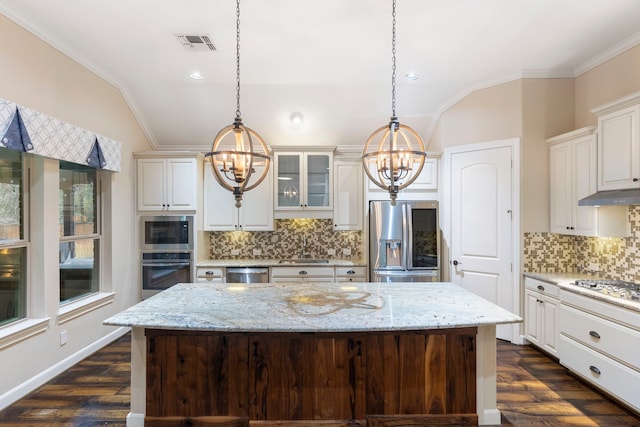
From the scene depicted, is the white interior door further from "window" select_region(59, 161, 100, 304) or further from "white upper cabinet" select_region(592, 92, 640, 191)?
"window" select_region(59, 161, 100, 304)

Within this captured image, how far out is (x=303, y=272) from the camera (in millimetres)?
4316

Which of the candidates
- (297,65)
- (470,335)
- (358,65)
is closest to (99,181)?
(297,65)

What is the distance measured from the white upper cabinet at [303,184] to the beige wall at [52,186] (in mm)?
1973

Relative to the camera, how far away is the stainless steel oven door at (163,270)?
436 centimetres

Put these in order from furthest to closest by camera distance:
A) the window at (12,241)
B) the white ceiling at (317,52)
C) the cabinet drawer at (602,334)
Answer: the window at (12,241) → the white ceiling at (317,52) → the cabinet drawer at (602,334)

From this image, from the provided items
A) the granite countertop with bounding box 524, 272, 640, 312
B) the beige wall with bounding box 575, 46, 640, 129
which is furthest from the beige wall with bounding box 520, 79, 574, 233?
the granite countertop with bounding box 524, 272, 640, 312

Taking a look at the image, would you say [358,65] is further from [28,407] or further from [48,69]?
[28,407]

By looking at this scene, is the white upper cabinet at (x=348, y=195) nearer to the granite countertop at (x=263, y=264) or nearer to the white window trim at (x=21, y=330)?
the granite countertop at (x=263, y=264)

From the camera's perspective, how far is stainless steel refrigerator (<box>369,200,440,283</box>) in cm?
418

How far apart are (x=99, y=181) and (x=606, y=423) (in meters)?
5.25

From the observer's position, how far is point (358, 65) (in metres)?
3.58

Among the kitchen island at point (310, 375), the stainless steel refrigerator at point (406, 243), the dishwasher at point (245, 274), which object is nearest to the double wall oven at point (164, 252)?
the dishwasher at point (245, 274)

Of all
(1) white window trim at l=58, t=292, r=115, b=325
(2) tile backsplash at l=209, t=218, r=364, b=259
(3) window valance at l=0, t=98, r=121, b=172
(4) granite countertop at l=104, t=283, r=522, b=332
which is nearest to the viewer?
(4) granite countertop at l=104, t=283, r=522, b=332

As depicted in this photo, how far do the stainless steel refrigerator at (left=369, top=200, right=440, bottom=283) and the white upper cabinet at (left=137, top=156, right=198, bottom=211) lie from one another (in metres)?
2.46
